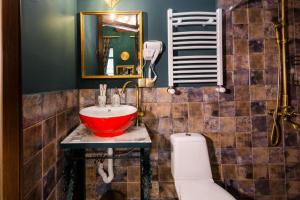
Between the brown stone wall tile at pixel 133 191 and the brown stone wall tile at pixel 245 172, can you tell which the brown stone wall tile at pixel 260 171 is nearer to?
the brown stone wall tile at pixel 245 172

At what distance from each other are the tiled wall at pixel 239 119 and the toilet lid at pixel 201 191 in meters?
0.38

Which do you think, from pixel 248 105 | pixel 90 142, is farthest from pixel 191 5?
pixel 90 142

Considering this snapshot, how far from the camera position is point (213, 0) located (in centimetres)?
194

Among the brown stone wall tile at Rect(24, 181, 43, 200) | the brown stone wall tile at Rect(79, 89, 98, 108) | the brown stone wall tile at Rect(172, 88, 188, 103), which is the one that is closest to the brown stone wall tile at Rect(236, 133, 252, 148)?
the brown stone wall tile at Rect(172, 88, 188, 103)

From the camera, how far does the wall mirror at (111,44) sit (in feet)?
6.15

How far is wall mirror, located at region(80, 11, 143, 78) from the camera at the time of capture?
73.7 inches

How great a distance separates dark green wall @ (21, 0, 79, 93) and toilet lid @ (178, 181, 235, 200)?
→ 118cm

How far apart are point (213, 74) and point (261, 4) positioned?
2.84ft

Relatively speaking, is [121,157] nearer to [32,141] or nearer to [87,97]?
[32,141]

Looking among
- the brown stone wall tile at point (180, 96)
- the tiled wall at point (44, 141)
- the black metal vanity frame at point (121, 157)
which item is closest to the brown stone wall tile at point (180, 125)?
the brown stone wall tile at point (180, 96)

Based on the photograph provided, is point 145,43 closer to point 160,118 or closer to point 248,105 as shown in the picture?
point 160,118

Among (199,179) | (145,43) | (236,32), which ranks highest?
(236,32)

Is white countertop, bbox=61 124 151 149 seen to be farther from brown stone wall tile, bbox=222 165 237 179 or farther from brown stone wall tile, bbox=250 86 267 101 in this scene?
brown stone wall tile, bbox=250 86 267 101

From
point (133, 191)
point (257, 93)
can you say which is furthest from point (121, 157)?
point (257, 93)
